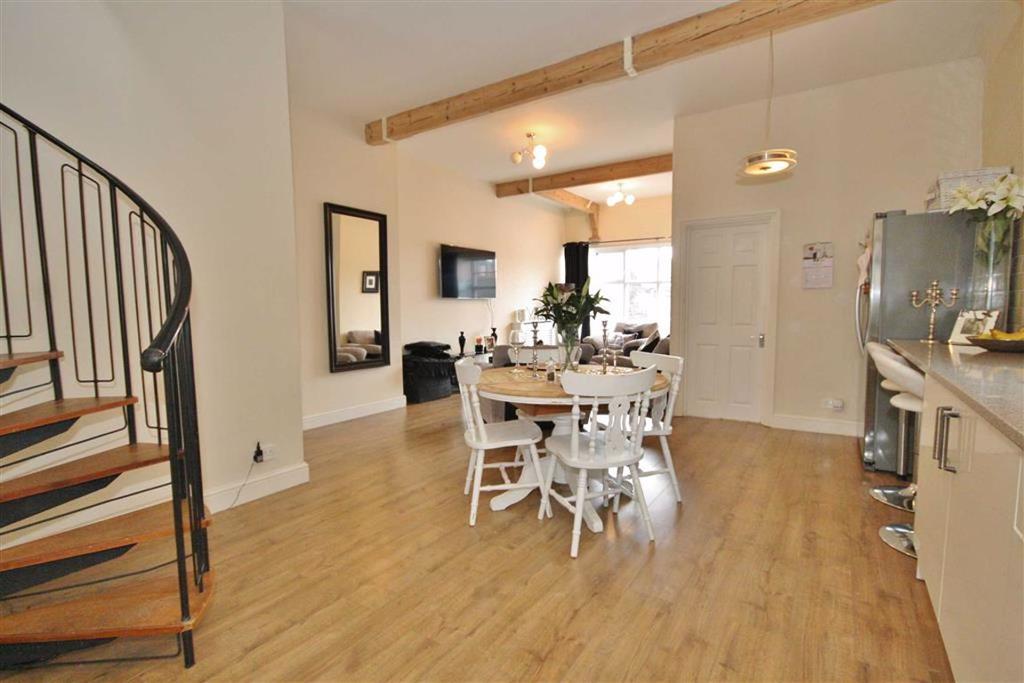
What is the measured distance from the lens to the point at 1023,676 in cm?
90

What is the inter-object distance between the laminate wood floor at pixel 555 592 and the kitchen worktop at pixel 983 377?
93 centimetres

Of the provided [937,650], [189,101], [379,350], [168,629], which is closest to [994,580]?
[937,650]

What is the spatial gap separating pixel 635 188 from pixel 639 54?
14.6ft

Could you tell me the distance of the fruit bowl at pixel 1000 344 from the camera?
2.15 metres

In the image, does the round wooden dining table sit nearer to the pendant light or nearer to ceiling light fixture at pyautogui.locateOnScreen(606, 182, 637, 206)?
the pendant light

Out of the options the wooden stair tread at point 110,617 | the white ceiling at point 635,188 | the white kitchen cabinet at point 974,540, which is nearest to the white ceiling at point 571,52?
the white ceiling at point 635,188

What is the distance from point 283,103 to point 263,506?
251 centimetres

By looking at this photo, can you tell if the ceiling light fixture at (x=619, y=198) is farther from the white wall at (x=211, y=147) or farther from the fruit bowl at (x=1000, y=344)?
the fruit bowl at (x=1000, y=344)

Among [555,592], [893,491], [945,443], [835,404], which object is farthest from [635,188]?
[555,592]

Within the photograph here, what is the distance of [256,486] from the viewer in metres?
2.99

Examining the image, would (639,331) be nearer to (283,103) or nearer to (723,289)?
(723,289)

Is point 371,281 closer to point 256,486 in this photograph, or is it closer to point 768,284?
point 256,486

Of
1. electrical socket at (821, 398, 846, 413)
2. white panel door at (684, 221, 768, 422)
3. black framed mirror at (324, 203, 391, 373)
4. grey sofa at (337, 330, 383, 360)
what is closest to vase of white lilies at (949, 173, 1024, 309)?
electrical socket at (821, 398, 846, 413)

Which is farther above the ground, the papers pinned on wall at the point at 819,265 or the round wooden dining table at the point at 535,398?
the papers pinned on wall at the point at 819,265
